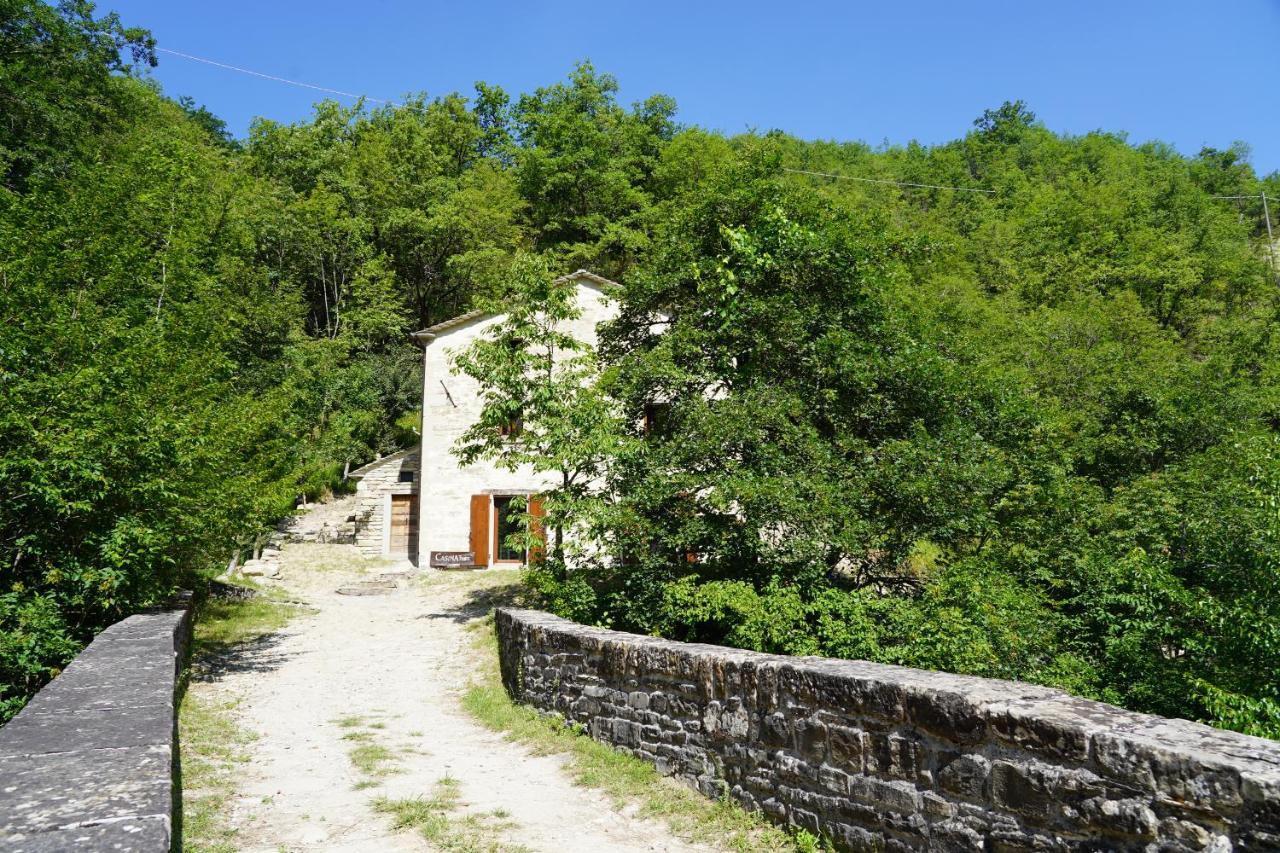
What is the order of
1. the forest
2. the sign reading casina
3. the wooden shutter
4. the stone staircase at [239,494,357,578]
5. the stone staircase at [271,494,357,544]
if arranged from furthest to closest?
the stone staircase at [271,494,357,544] → the stone staircase at [239,494,357,578] → the wooden shutter → the sign reading casina → the forest

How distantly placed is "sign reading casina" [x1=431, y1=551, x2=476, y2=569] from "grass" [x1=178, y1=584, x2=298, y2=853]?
660cm

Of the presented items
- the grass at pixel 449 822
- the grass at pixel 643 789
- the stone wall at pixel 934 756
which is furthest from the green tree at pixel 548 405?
the grass at pixel 449 822

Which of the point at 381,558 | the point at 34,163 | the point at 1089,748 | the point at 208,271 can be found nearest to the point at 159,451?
the point at 1089,748

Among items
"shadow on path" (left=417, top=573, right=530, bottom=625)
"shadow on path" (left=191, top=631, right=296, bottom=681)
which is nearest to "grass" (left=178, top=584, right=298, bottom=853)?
"shadow on path" (left=191, top=631, right=296, bottom=681)

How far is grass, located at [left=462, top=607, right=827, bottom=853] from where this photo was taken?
4.66m

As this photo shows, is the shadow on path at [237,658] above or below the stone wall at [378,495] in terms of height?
below

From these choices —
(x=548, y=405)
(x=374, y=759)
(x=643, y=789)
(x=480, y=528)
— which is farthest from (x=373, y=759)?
(x=480, y=528)

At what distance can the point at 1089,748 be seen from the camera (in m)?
3.11

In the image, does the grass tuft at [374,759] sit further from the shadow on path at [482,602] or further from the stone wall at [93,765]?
the shadow on path at [482,602]

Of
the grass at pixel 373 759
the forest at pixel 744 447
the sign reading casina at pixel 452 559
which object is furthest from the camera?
the sign reading casina at pixel 452 559

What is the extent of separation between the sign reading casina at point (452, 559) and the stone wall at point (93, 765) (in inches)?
579

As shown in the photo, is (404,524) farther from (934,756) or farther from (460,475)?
(934,756)

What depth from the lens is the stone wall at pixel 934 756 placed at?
2.79 metres

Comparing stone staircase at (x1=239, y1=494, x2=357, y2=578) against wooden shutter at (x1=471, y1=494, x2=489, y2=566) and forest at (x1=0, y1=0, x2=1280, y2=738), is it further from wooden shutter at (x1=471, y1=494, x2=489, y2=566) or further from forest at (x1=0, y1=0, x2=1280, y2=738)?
wooden shutter at (x1=471, y1=494, x2=489, y2=566)
